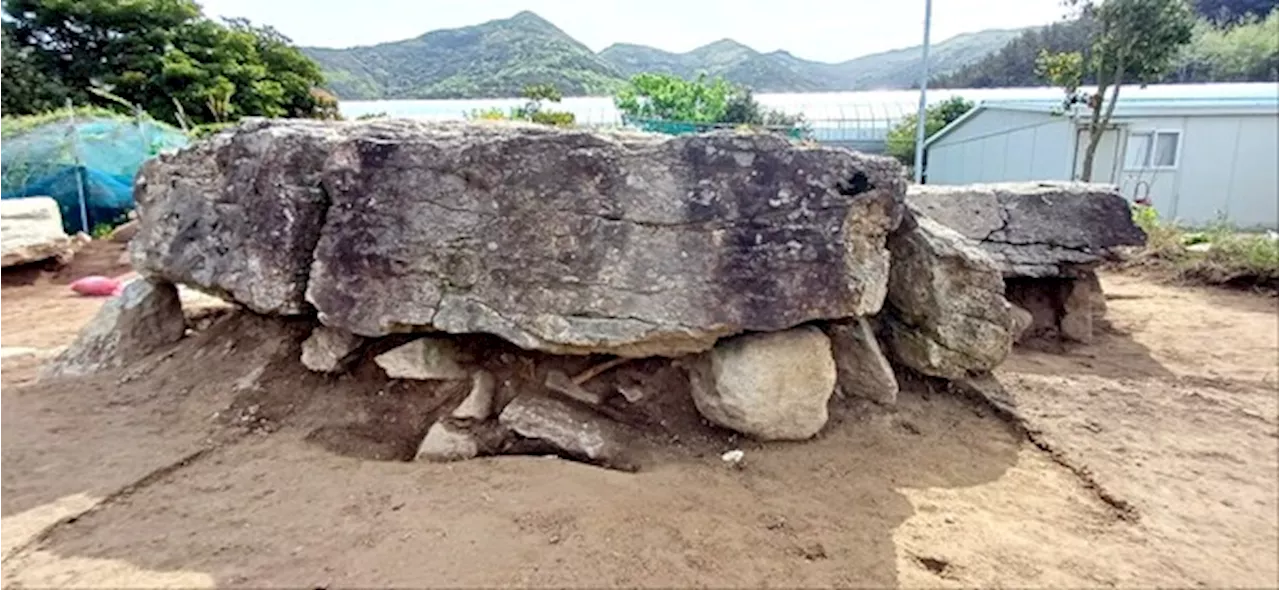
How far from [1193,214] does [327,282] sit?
544 inches

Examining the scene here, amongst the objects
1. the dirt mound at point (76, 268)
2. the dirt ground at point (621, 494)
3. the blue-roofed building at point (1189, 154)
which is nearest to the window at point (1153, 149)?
the blue-roofed building at point (1189, 154)

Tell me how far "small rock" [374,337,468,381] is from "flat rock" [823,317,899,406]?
182cm

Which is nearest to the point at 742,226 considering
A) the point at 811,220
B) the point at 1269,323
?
the point at 811,220

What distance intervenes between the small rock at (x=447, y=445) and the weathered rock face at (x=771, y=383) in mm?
1075

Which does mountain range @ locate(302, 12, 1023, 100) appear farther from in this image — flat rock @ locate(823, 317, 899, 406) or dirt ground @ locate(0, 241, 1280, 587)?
flat rock @ locate(823, 317, 899, 406)

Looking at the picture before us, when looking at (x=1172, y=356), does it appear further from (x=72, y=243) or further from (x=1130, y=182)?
(x=72, y=243)

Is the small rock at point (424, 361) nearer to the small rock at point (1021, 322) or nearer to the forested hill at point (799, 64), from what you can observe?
the small rock at point (1021, 322)

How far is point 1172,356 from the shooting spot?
495 centimetres

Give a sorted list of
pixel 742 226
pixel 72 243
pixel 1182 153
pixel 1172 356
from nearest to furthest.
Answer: pixel 742 226 < pixel 1172 356 < pixel 72 243 < pixel 1182 153

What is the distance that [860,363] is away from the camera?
3674mm

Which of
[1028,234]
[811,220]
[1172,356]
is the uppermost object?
[811,220]

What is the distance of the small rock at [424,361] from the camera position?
3.49 metres

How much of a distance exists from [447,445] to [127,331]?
2.50m

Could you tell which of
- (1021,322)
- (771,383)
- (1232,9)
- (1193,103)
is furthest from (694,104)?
(771,383)
